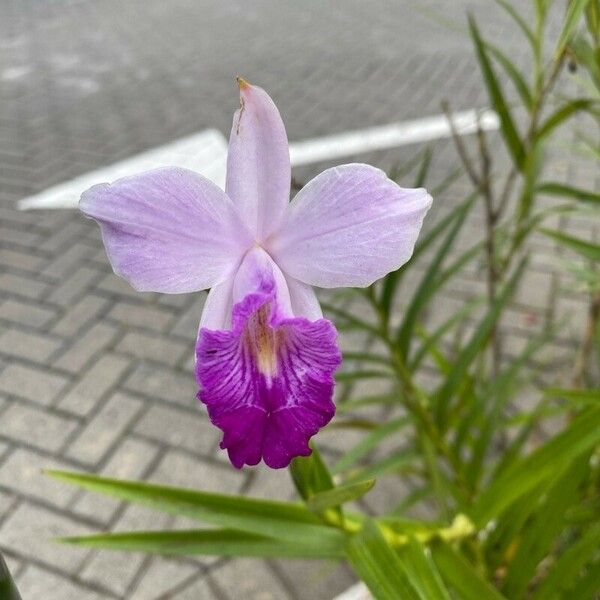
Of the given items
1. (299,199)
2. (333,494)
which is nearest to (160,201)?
(299,199)

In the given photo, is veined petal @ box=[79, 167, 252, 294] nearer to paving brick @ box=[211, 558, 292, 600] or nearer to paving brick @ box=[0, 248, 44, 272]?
paving brick @ box=[211, 558, 292, 600]

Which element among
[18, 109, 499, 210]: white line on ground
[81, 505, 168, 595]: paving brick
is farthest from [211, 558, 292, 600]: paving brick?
[18, 109, 499, 210]: white line on ground

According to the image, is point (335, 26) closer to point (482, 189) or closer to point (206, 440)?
point (206, 440)

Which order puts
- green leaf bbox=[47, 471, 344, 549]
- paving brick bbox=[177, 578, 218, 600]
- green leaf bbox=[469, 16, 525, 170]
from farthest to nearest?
1. paving brick bbox=[177, 578, 218, 600]
2. green leaf bbox=[469, 16, 525, 170]
3. green leaf bbox=[47, 471, 344, 549]

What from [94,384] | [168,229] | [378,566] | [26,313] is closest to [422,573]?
[378,566]

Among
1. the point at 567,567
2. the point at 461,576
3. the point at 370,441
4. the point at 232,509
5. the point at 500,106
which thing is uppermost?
the point at 500,106

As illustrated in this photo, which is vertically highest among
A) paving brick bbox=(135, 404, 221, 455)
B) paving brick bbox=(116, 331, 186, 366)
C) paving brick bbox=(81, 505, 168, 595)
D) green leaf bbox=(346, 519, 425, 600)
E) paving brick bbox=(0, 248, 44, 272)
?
green leaf bbox=(346, 519, 425, 600)

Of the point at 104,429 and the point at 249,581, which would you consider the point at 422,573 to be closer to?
the point at 249,581
